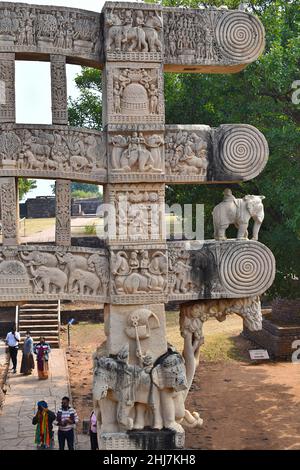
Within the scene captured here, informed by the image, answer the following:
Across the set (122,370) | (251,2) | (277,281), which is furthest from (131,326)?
(251,2)

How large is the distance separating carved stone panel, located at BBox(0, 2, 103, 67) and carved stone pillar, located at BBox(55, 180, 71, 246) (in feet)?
6.22

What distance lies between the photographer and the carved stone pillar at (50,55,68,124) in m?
8.62

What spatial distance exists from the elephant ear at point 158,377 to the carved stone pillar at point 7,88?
4114mm

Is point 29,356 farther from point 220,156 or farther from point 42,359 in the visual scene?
point 220,156

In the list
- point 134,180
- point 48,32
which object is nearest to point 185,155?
point 134,180

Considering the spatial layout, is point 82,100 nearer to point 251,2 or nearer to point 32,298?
point 251,2

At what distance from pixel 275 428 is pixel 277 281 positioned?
340cm

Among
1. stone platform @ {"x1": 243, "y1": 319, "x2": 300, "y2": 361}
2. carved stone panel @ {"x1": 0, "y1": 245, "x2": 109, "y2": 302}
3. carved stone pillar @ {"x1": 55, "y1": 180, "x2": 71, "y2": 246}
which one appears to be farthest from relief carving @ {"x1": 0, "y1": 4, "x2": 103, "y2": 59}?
stone platform @ {"x1": 243, "y1": 319, "x2": 300, "y2": 361}

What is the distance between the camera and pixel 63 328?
22.7m

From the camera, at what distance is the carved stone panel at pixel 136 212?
344 inches

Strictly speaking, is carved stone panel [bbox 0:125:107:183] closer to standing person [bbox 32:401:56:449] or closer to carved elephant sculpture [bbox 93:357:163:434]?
carved elephant sculpture [bbox 93:357:163:434]

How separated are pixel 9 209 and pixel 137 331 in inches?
99.7
